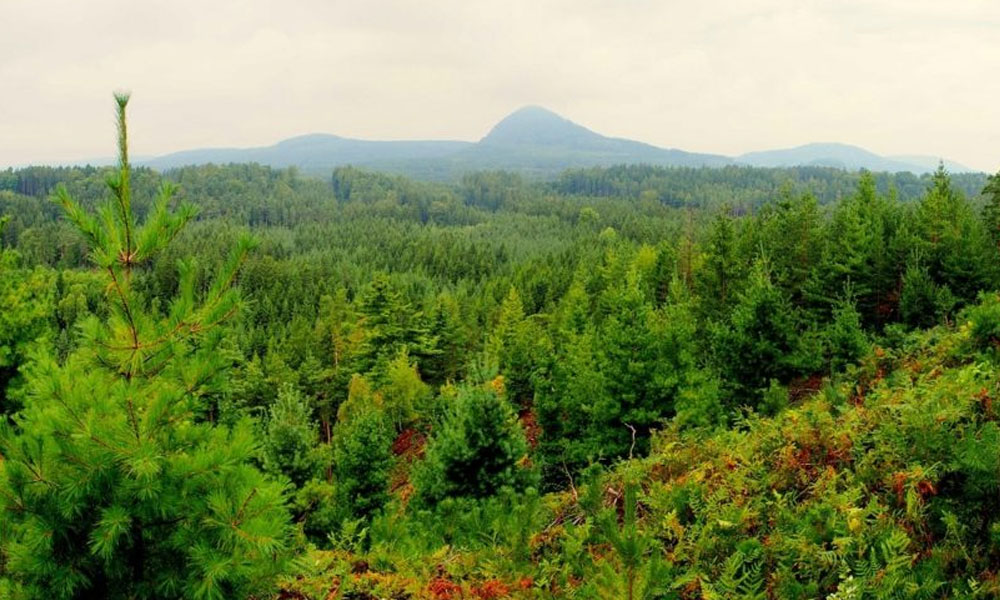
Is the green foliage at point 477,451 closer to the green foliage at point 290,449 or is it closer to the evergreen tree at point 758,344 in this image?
the green foliage at point 290,449

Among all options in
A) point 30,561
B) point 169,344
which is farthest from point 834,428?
point 30,561

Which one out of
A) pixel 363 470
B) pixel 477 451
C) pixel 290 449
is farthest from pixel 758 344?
pixel 290 449

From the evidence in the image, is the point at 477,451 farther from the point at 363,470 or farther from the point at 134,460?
the point at 134,460

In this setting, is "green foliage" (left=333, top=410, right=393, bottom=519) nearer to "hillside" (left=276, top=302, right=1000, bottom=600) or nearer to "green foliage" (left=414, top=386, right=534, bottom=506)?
"green foliage" (left=414, top=386, right=534, bottom=506)

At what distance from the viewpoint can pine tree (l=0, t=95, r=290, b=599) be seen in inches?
147

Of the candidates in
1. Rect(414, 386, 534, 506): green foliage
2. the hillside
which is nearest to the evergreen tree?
Rect(414, 386, 534, 506): green foliage

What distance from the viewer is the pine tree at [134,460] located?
373 cm

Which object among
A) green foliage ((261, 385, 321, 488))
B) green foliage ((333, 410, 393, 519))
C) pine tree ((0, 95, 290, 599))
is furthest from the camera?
green foliage ((333, 410, 393, 519))

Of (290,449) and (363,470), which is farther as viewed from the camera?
(363,470)

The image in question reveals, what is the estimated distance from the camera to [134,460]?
144 inches

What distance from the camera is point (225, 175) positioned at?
196 metres

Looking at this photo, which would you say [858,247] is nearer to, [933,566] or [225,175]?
[933,566]

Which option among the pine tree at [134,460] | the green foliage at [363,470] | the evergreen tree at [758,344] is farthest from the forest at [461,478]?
the evergreen tree at [758,344]

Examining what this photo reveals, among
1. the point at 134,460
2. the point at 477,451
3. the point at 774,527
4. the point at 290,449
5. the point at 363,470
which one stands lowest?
the point at 363,470
